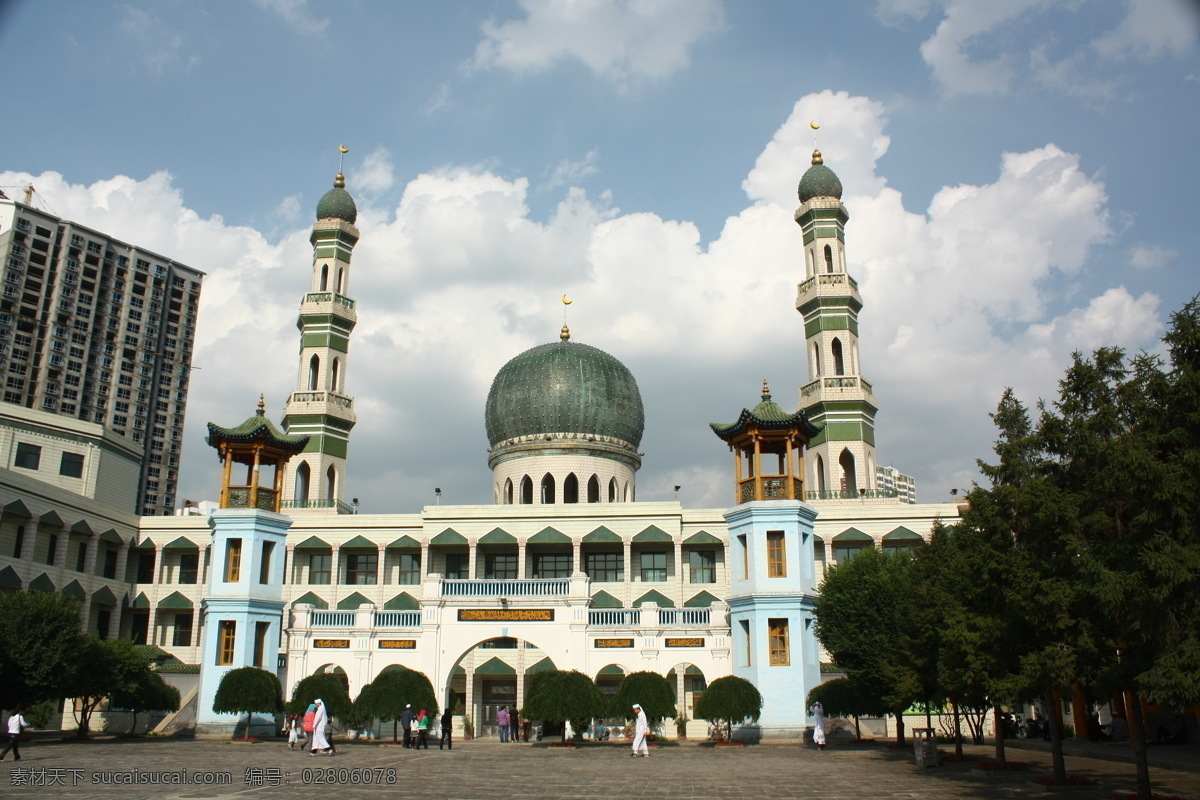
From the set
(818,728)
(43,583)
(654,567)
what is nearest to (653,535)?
(654,567)

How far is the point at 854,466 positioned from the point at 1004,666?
3487 cm

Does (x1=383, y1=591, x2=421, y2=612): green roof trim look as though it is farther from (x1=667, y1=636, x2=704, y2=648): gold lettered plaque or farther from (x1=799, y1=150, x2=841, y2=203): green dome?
(x1=799, y1=150, x2=841, y2=203): green dome

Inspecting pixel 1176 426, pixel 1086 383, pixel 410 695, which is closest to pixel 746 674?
pixel 410 695

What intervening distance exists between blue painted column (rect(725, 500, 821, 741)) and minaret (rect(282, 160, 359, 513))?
30.7 meters

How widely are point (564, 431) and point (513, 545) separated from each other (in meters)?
7.47

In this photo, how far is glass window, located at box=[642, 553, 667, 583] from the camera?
55188 millimetres

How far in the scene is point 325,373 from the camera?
201 feet

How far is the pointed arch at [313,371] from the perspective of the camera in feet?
202

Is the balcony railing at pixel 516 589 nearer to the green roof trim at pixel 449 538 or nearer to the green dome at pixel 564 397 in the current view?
the green roof trim at pixel 449 538

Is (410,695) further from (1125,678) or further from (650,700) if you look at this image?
(1125,678)

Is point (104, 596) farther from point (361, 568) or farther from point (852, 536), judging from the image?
point (852, 536)

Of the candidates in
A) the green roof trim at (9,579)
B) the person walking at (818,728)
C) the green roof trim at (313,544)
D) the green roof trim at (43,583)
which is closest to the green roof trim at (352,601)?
the green roof trim at (313,544)

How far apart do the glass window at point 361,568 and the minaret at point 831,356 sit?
2478 cm

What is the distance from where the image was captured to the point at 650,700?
101ft
